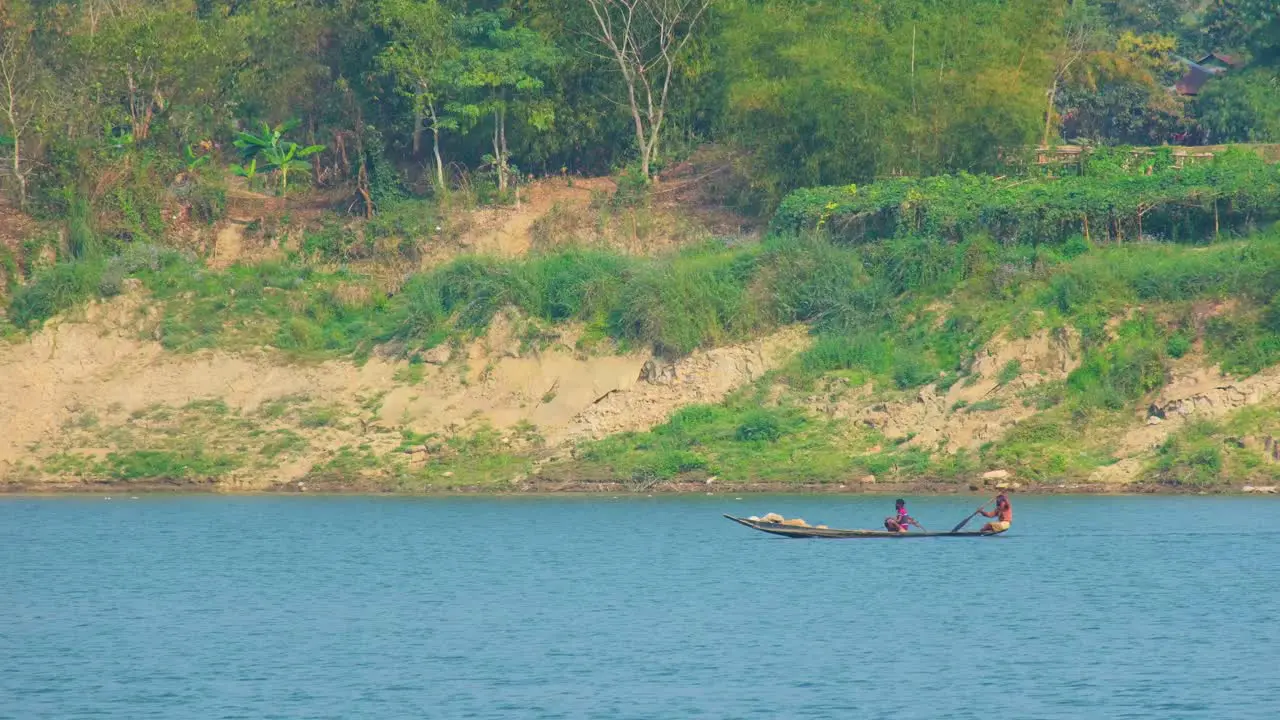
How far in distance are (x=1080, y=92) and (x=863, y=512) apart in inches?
1246

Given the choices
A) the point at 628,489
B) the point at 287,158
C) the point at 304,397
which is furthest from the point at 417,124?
the point at 628,489

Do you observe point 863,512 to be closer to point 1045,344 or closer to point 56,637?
point 1045,344

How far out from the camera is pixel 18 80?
57.9 meters

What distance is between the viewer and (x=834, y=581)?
35.9 metres

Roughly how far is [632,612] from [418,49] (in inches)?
1164

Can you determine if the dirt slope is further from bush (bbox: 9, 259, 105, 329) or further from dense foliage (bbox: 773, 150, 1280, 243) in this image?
dense foliage (bbox: 773, 150, 1280, 243)

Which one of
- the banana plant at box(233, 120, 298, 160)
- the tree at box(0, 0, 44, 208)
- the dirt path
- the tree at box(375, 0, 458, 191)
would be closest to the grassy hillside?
the dirt path

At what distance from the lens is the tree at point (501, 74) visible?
191 ft

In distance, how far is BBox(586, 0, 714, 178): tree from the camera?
59.5 meters

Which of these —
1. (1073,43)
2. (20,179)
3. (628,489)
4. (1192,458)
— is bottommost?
(628,489)

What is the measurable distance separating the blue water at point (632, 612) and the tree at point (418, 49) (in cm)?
1573

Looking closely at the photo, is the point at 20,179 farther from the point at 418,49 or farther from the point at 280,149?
the point at 418,49

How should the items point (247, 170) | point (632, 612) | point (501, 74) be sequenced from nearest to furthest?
point (632, 612), point (501, 74), point (247, 170)

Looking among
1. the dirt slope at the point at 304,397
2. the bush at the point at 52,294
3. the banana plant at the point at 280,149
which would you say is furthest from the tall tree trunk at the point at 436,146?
the bush at the point at 52,294
